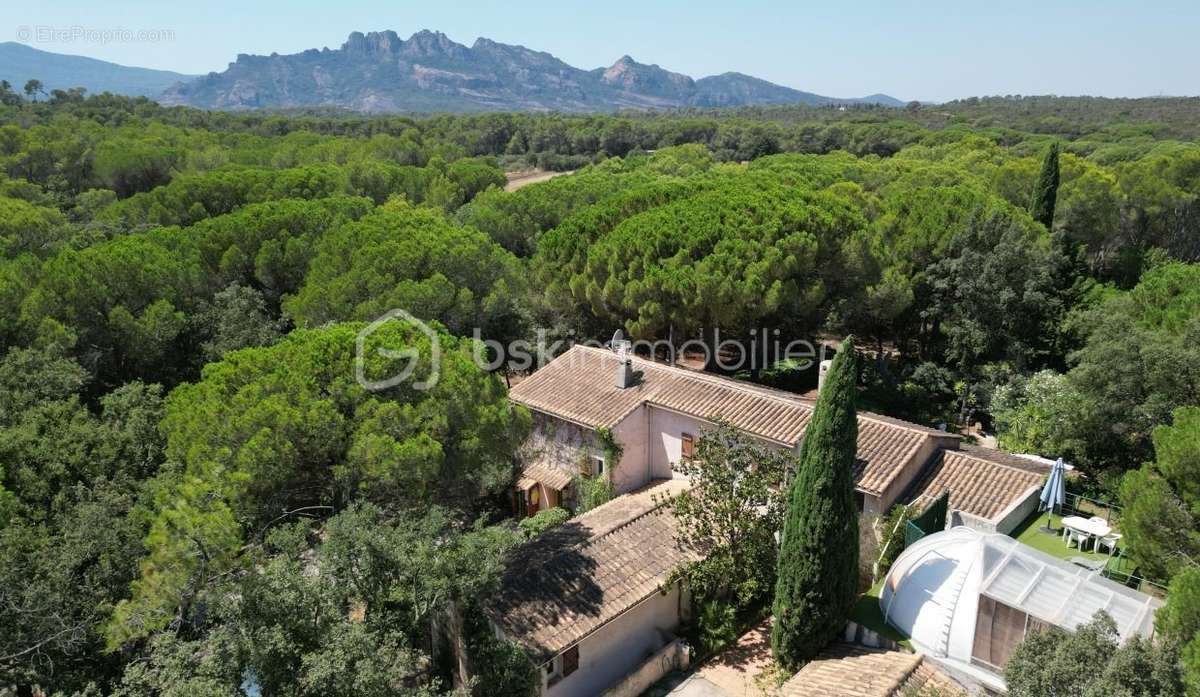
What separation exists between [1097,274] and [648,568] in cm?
3625

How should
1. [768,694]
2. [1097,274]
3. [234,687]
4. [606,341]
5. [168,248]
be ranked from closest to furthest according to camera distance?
[234,687] → [768,694] → [168,248] → [606,341] → [1097,274]

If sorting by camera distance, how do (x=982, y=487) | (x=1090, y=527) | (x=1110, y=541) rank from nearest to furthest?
(x=1110, y=541) < (x=1090, y=527) < (x=982, y=487)

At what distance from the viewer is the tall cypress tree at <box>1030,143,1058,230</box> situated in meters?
34.3

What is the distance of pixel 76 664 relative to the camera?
1059 centimetres

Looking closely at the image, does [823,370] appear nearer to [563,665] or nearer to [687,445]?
[687,445]

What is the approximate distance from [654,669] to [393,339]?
8.04m

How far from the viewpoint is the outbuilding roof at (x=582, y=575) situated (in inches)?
480

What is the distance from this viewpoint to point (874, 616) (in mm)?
13281

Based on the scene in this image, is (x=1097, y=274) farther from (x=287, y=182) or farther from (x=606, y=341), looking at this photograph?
(x=287, y=182)

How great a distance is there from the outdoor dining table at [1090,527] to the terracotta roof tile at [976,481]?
1.05 meters

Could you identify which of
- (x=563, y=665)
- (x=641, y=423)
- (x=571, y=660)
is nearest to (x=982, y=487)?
(x=641, y=423)

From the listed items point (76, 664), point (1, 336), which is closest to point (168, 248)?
point (1, 336)

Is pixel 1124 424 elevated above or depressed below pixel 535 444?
above

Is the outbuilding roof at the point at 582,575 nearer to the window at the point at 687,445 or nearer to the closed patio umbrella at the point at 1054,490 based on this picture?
the window at the point at 687,445
